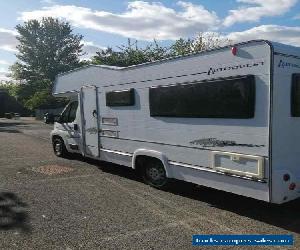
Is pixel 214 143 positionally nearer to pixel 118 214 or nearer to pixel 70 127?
pixel 118 214

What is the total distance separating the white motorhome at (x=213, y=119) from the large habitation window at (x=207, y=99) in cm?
2

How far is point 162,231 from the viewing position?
619cm

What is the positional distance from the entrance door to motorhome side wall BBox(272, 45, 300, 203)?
5.73 metres

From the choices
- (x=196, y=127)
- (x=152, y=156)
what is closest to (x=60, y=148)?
(x=152, y=156)

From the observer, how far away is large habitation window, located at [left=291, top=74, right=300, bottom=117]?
21.1 ft

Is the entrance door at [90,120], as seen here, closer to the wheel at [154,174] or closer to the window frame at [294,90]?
the wheel at [154,174]

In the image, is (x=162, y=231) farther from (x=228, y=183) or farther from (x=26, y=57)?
(x=26, y=57)

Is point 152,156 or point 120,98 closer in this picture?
point 152,156

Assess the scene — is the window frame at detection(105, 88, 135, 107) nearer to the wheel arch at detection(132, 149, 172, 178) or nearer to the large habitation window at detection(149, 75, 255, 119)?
the large habitation window at detection(149, 75, 255, 119)

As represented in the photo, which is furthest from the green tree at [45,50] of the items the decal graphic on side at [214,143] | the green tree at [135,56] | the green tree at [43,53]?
the decal graphic on side at [214,143]

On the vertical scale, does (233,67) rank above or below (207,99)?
above

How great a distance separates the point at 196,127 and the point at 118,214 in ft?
7.53

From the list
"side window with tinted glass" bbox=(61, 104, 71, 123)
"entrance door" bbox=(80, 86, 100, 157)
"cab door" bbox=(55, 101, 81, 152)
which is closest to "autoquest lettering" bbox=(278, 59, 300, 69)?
"entrance door" bbox=(80, 86, 100, 157)

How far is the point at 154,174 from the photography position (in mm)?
8938
